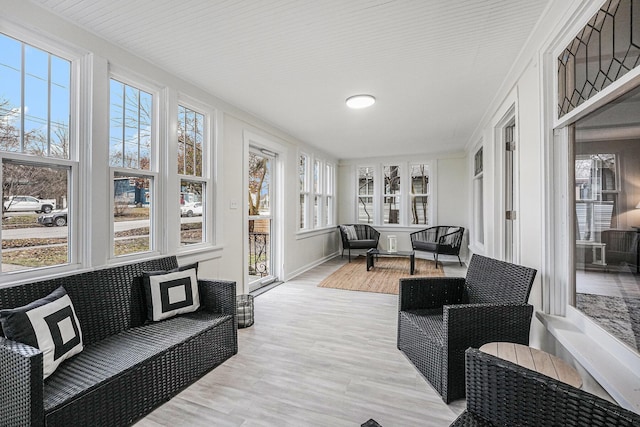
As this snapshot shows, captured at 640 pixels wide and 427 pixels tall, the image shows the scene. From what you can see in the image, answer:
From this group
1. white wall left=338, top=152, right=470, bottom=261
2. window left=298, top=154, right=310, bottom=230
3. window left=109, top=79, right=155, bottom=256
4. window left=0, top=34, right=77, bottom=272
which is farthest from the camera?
white wall left=338, top=152, right=470, bottom=261

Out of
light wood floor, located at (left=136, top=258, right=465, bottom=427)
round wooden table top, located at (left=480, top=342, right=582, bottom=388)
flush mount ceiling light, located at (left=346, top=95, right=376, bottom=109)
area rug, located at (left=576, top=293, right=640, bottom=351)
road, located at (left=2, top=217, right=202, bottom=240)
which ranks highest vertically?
flush mount ceiling light, located at (left=346, top=95, right=376, bottom=109)

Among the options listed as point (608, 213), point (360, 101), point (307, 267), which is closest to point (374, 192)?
point (307, 267)

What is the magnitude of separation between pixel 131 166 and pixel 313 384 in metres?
2.28

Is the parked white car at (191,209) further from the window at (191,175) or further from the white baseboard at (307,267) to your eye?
the white baseboard at (307,267)

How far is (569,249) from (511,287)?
1.36 feet

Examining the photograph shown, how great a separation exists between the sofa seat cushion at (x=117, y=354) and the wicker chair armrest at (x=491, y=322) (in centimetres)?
167

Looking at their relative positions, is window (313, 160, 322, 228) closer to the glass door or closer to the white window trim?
the glass door

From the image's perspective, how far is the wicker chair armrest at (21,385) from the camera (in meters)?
1.24

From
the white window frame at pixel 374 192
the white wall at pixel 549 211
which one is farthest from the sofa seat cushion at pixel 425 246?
the white wall at pixel 549 211

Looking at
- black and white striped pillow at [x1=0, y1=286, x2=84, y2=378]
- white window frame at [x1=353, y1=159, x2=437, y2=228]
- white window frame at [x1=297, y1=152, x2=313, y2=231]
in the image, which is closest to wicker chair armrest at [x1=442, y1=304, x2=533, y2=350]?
black and white striped pillow at [x1=0, y1=286, x2=84, y2=378]

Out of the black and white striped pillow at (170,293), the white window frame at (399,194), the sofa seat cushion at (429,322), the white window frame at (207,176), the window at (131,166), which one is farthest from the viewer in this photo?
the white window frame at (399,194)

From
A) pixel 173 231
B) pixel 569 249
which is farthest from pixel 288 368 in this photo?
pixel 569 249

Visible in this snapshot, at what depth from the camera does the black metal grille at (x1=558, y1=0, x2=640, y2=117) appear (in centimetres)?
125

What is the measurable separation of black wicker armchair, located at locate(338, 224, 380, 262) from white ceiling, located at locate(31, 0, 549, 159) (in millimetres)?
3424
